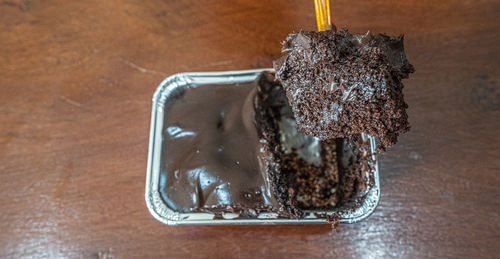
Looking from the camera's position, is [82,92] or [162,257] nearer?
[162,257]

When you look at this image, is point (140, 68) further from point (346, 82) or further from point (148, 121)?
point (346, 82)

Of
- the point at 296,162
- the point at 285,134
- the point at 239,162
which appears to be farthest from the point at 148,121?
the point at 296,162

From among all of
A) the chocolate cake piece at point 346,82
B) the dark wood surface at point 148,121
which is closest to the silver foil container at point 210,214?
the dark wood surface at point 148,121

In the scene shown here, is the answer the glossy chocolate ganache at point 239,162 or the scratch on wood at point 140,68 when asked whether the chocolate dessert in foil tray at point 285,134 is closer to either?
the glossy chocolate ganache at point 239,162

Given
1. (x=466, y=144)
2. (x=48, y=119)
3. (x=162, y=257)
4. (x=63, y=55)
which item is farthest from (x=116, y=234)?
(x=466, y=144)

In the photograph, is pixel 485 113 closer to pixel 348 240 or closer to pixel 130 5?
pixel 348 240
